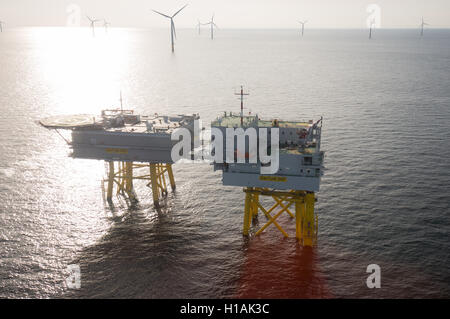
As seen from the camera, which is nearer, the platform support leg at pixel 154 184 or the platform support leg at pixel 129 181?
the platform support leg at pixel 154 184

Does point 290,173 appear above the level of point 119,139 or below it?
below

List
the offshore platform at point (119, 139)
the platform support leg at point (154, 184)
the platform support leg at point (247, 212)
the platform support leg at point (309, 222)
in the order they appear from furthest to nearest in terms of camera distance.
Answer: the platform support leg at point (154, 184) → the offshore platform at point (119, 139) → the platform support leg at point (247, 212) → the platform support leg at point (309, 222)

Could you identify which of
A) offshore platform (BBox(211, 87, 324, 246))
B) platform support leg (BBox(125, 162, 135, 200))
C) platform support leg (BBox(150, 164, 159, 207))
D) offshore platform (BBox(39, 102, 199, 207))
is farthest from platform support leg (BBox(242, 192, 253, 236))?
platform support leg (BBox(125, 162, 135, 200))

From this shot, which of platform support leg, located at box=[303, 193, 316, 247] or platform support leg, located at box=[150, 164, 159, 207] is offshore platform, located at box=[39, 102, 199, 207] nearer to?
platform support leg, located at box=[150, 164, 159, 207]

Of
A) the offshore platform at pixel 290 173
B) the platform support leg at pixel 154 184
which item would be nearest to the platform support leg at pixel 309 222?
the offshore platform at pixel 290 173

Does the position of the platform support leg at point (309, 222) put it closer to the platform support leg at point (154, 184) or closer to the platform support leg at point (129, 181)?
the platform support leg at point (154, 184)

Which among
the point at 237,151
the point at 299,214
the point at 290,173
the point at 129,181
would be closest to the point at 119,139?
the point at 129,181

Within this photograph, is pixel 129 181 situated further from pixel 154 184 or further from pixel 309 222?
pixel 309 222

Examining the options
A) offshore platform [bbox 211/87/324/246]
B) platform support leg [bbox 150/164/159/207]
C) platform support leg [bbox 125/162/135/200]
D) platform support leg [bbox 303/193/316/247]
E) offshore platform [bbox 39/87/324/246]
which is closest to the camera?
offshore platform [bbox 211/87/324/246]
